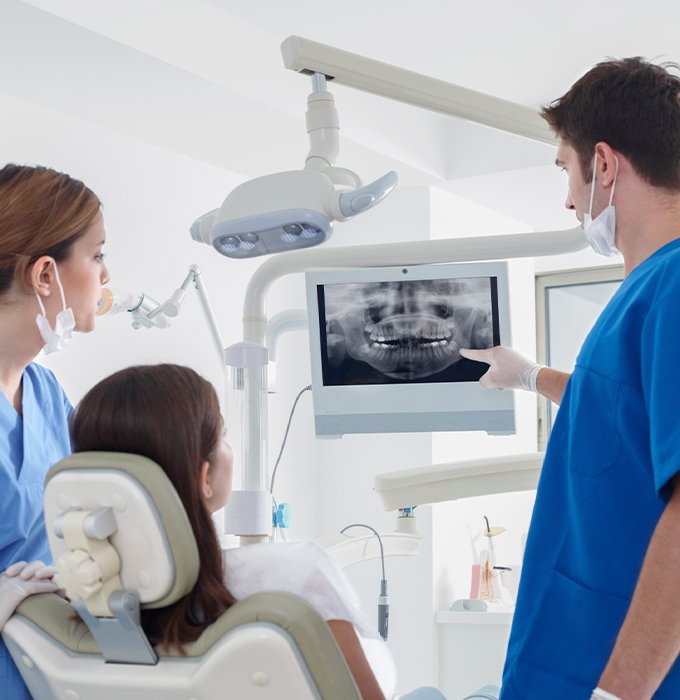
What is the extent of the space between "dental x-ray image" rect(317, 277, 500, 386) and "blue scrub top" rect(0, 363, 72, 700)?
0.60 metres

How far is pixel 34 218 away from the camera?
1.51 m

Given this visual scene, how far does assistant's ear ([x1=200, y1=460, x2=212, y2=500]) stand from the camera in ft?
3.93

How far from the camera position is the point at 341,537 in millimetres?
2174

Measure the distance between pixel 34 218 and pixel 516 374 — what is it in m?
0.91

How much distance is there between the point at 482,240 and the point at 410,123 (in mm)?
1889

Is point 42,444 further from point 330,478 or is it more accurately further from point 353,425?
point 330,478

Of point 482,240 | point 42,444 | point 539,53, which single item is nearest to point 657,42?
point 539,53

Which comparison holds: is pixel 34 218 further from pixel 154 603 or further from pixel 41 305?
pixel 154 603

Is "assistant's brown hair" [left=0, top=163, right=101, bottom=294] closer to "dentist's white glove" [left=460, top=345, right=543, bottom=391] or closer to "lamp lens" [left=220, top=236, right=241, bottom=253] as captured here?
"lamp lens" [left=220, top=236, right=241, bottom=253]

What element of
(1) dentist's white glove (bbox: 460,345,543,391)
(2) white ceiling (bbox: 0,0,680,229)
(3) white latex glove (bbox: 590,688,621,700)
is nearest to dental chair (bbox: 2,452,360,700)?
(3) white latex glove (bbox: 590,688,621,700)

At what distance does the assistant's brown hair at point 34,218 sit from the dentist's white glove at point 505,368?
0.81 metres

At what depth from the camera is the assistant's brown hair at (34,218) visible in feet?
4.92

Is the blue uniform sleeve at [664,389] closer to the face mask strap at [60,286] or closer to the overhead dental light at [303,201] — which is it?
the overhead dental light at [303,201]

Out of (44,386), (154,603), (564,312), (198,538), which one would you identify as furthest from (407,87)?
(564,312)
